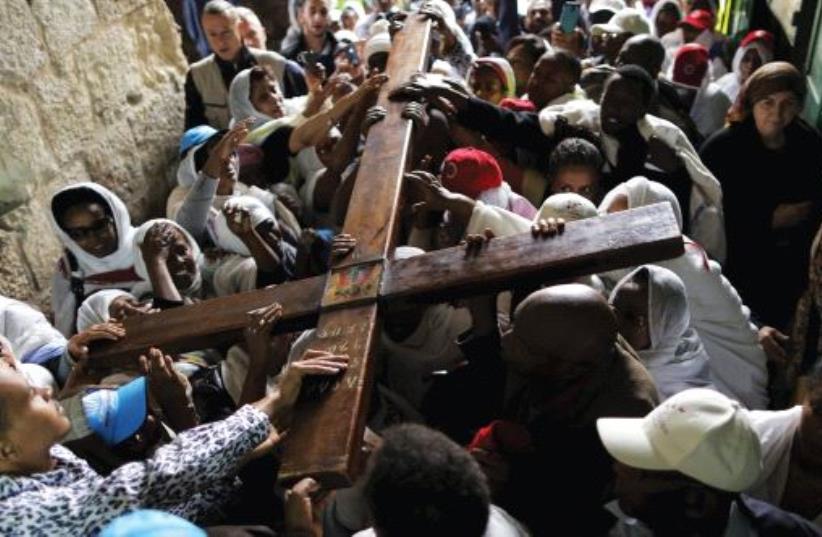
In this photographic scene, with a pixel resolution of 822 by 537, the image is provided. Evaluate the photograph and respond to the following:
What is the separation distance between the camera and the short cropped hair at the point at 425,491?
113cm

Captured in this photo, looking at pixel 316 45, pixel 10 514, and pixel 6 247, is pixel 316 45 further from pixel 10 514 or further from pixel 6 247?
pixel 10 514

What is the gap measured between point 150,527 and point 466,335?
1211 mm

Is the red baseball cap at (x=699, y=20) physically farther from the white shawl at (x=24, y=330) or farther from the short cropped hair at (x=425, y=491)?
the short cropped hair at (x=425, y=491)

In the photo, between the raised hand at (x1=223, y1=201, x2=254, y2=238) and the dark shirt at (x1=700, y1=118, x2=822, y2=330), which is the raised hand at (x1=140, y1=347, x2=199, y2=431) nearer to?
the raised hand at (x1=223, y1=201, x2=254, y2=238)

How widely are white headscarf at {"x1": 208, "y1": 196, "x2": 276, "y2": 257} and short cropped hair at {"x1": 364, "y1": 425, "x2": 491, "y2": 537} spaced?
1736 mm

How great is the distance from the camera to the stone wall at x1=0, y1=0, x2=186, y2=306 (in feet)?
9.10

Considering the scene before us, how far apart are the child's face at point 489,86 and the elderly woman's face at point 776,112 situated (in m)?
1.27

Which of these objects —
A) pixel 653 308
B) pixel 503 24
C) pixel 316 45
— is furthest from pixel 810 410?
pixel 503 24

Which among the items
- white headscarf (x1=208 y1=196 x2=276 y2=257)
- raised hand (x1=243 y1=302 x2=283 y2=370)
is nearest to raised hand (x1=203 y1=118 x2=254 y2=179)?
white headscarf (x1=208 y1=196 x2=276 y2=257)

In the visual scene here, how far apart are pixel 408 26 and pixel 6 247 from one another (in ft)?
6.75

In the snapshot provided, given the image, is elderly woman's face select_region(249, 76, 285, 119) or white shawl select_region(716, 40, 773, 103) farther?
white shawl select_region(716, 40, 773, 103)

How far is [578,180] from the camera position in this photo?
279 cm

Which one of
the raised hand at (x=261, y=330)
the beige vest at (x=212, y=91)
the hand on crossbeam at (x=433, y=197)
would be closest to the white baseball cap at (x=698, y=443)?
the raised hand at (x=261, y=330)

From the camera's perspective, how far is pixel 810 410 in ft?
5.32
